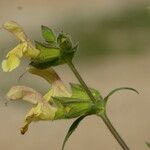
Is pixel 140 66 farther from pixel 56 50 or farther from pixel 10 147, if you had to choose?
pixel 56 50

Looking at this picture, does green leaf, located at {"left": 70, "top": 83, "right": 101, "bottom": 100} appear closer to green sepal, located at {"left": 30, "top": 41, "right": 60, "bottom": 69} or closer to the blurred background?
green sepal, located at {"left": 30, "top": 41, "right": 60, "bottom": 69}

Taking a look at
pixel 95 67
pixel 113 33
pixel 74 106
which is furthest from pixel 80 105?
pixel 113 33

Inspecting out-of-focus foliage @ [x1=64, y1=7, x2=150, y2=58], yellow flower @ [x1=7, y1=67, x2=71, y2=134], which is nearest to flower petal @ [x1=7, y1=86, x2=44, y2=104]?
yellow flower @ [x1=7, y1=67, x2=71, y2=134]

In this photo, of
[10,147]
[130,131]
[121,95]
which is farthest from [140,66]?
[10,147]

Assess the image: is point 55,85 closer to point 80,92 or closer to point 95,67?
point 80,92

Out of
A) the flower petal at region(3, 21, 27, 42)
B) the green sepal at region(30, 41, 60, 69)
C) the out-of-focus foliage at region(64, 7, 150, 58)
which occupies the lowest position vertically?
the out-of-focus foliage at region(64, 7, 150, 58)

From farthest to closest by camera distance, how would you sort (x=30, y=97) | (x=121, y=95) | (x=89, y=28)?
(x=89, y=28), (x=121, y=95), (x=30, y=97)
